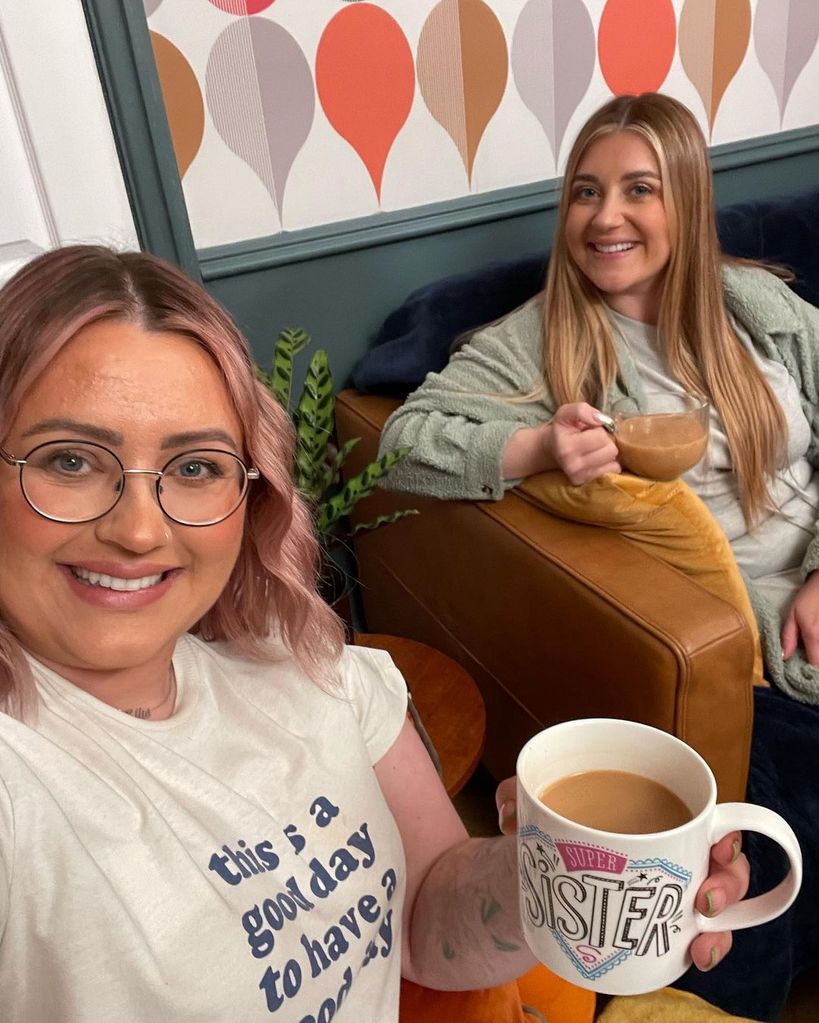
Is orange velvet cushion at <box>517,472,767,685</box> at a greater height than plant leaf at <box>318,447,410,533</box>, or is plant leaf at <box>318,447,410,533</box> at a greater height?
plant leaf at <box>318,447,410,533</box>

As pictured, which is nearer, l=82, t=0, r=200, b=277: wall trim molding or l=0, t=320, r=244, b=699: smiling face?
l=0, t=320, r=244, b=699: smiling face

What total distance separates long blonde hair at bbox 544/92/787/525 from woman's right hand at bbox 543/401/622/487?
21 cm

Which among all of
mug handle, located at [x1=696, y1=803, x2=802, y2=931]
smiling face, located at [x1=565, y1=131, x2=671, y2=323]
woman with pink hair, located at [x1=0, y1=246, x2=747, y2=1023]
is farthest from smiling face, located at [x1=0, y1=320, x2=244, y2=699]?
smiling face, located at [x1=565, y1=131, x2=671, y2=323]

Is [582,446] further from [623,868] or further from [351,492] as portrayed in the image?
[623,868]

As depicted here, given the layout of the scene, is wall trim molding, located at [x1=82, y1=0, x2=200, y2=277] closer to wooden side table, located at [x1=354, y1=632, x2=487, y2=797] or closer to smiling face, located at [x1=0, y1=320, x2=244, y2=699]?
wooden side table, located at [x1=354, y1=632, x2=487, y2=797]

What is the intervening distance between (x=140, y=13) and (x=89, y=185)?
30 cm

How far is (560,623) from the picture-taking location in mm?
1223

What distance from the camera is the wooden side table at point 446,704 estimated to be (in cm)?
125

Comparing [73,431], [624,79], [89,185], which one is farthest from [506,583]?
[624,79]

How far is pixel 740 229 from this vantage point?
1.87 m

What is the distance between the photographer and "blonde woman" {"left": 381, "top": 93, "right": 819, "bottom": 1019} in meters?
1.45

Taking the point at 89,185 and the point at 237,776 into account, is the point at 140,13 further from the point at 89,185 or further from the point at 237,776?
the point at 237,776

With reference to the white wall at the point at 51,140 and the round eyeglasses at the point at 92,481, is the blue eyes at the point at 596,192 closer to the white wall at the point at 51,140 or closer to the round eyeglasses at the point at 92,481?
the white wall at the point at 51,140

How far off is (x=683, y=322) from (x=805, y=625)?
0.57 meters
